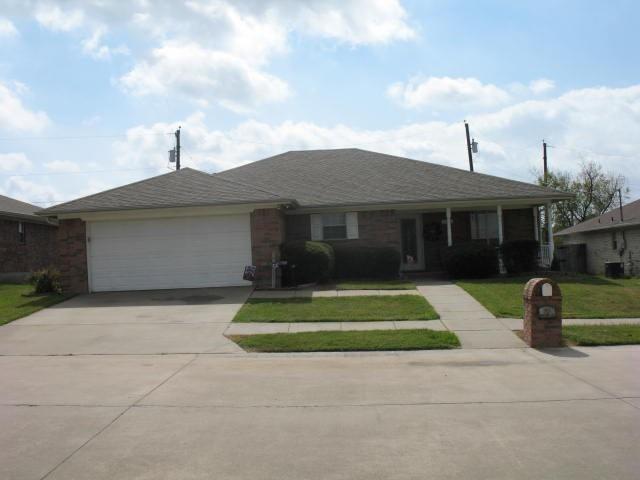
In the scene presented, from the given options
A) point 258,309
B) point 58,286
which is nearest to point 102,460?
point 258,309

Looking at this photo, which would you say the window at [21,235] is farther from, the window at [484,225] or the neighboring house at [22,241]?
the window at [484,225]

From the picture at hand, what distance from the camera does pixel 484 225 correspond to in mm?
21297

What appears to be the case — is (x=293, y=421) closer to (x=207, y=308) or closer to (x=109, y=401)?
(x=109, y=401)

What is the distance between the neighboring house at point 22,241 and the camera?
76.6ft

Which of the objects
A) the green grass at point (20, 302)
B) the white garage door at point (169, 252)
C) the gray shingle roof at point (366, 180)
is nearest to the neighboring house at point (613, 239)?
the gray shingle roof at point (366, 180)

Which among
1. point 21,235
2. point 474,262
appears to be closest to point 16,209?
point 21,235

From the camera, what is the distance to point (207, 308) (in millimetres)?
13805

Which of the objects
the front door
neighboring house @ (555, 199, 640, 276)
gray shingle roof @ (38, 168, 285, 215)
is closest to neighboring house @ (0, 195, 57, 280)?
gray shingle roof @ (38, 168, 285, 215)

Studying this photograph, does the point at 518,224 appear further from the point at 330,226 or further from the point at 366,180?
the point at 330,226

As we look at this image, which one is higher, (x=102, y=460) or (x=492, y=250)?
(x=492, y=250)

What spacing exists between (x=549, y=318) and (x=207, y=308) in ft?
25.4

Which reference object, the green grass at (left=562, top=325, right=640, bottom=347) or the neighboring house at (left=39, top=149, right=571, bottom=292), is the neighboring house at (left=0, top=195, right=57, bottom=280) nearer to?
the neighboring house at (left=39, top=149, right=571, bottom=292)

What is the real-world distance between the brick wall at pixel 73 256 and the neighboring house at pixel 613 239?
21572 mm

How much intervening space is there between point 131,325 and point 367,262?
835 centimetres
